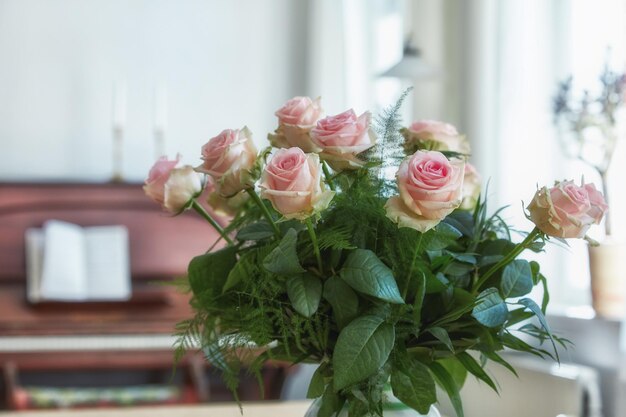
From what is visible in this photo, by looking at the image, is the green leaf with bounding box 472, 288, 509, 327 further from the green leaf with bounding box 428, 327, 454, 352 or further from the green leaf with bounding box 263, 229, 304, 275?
→ the green leaf with bounding box 263, 229, 304, 275

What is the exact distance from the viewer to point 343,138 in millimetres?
1062

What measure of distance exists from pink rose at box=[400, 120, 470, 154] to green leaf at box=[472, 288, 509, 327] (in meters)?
0.24

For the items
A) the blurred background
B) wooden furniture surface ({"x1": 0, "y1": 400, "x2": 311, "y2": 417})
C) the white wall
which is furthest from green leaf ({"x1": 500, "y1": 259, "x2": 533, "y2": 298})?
the white wall

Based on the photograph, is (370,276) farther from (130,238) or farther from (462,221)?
(130,238)

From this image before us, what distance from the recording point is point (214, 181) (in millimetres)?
1128

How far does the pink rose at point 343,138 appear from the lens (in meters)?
1.06

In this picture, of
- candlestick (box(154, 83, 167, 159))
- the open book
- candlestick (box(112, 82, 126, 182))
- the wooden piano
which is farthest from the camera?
candlestick (box(154, 83, 167, 159))

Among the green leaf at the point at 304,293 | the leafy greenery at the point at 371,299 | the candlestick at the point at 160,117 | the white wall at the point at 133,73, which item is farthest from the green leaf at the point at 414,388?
the white wall at the point at 133,73

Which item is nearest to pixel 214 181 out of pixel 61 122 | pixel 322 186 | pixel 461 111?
pixel 322 186

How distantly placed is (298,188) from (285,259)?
9cm

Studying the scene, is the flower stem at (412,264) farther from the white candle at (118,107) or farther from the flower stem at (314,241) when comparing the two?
the white candle at (118,107)

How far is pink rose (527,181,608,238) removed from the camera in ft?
3.28

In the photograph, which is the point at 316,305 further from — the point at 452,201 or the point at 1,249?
the point at 1,249

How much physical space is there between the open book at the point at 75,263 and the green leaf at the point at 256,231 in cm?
263
